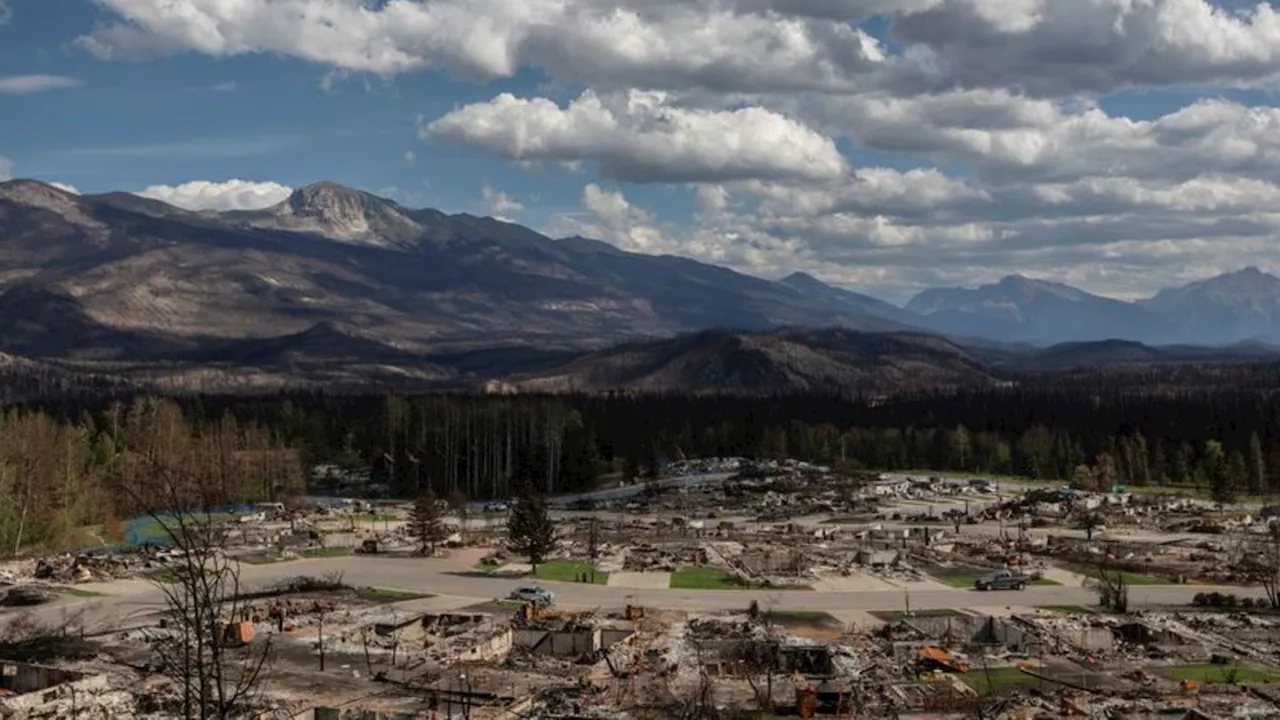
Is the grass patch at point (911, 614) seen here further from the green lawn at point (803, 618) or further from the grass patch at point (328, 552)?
the grass patch at point (328, 552)

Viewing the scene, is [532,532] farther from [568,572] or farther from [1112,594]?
[1112,594]

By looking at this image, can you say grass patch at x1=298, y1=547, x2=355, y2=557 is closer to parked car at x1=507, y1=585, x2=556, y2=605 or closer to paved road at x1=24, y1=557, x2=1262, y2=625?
paved road at x1=24, y1=557, x2=1262, y2=625

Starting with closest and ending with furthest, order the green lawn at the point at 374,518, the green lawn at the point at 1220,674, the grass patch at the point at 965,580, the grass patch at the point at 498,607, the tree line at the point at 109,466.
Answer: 1. the green lawn at the point at 1220,674
2. the grass patch at the point at 498,607
3. the grass patch at the point at 965,580
4. the tree line at the point at 109,466
5. the green lawn at the point at 374,518

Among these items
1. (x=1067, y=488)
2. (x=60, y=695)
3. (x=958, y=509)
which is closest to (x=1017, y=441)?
(x=1067, y=488)

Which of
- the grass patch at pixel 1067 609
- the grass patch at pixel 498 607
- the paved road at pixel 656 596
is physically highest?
the grass patch at pixel 498 607

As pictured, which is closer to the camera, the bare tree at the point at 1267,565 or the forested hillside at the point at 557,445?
the bare tree at the point at 1267,565

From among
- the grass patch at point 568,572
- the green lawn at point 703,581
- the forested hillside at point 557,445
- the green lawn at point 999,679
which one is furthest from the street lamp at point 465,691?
the forested hillside at point 557,445

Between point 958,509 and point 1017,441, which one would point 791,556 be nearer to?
point 958,509
